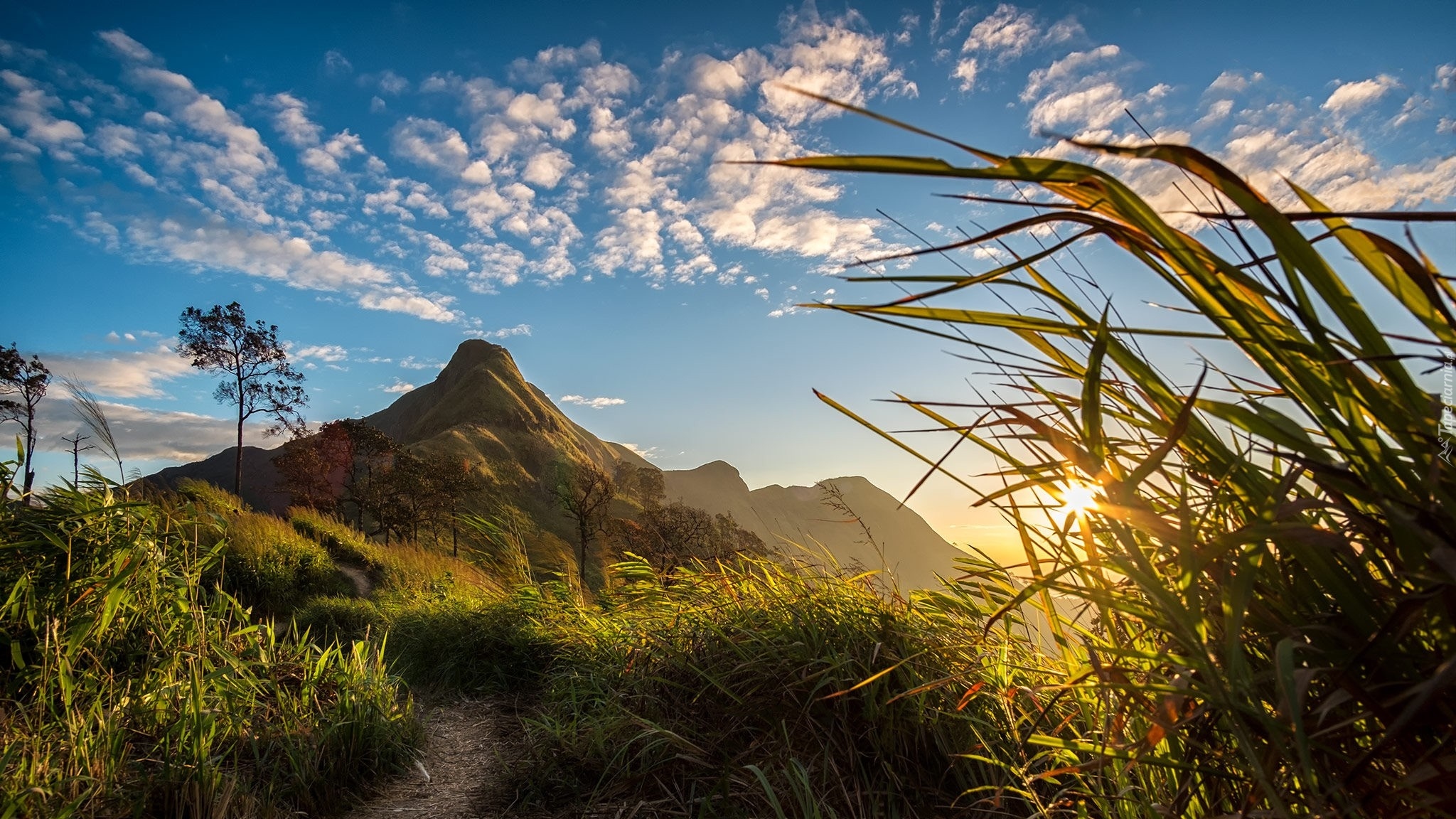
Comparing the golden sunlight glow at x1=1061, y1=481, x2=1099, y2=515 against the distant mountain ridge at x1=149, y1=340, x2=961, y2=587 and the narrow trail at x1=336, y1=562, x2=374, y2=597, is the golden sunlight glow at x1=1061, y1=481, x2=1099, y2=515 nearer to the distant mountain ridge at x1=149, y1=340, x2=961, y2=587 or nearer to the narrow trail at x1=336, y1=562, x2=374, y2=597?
the narrow trail at x1=336, y1=562, x2=374, y2=597

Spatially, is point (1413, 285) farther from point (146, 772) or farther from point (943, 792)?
point (146, 772)

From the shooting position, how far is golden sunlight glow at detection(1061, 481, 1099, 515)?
78 centimetres

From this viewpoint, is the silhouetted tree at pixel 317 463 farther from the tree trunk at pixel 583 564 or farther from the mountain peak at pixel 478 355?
the mountain peak at pixel 478 355

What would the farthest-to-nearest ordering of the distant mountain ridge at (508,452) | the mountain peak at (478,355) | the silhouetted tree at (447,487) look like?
the mountain peak at (478,355) → the distant mountain ridge at (508,452) → the silhouetted tree at (447,487)

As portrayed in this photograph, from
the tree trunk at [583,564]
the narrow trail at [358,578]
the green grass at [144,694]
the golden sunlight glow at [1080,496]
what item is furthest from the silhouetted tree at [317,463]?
the golden sunlight glow at [1080,496]

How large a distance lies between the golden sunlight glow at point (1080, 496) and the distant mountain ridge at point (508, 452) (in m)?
38.6

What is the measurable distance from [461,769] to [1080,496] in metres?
3.58

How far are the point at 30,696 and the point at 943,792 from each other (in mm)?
3458

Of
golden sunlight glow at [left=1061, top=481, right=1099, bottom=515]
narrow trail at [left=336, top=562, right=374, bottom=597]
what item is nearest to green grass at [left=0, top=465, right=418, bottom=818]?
golden sunlight glow at [left=1061, top=481, right=1099, bottom=515]

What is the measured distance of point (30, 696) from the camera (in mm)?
2705

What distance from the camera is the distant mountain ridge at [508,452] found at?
227 feet

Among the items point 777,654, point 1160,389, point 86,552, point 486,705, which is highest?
point 1160,389

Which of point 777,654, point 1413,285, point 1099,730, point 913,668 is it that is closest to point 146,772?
point 777,654

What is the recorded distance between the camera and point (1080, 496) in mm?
834
